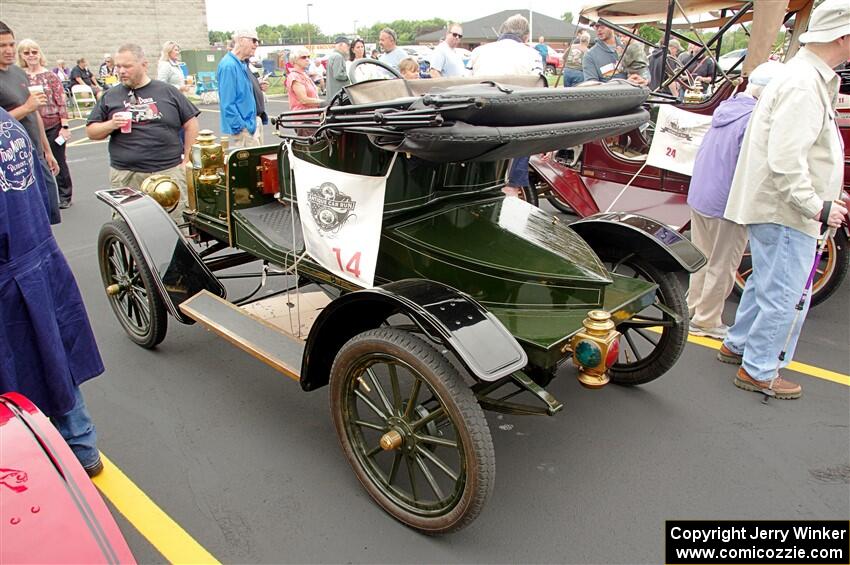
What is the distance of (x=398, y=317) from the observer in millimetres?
4422

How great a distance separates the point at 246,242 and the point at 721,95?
4.00 meters

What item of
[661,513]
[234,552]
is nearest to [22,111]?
[234,552]

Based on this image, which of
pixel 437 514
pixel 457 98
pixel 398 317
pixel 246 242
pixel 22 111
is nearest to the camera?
pixel 457 98

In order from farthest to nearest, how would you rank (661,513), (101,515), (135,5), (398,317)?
1. (135,5)
2. (398,317)
3. (661,513)
4. (101,515)

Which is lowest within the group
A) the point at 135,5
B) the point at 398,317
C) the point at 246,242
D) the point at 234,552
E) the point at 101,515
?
the point at 234,552

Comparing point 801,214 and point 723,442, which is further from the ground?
point 801,214

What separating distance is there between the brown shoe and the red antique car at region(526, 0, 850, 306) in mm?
1399

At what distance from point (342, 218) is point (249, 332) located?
2.84 feet

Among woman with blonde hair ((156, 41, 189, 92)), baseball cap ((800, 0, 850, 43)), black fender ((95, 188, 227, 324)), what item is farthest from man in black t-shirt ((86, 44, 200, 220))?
woman with blonde hair ((156, 41, 189, 92))

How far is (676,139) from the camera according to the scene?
17.3 feet

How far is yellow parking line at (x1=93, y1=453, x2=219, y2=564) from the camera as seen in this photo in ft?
8.20

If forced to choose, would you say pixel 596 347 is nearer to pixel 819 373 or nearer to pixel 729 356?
pixel 729 356

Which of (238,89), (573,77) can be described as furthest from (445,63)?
(238,89)

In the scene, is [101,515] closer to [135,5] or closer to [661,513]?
[661,513]
